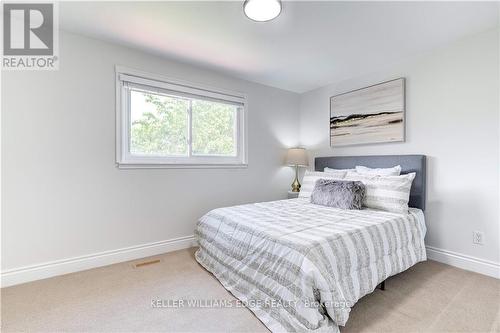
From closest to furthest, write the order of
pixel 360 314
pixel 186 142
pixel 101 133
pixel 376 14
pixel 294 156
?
1. pixel 360 314
2. pixel 376 14
3. pixel 101 133
4. pixel 186 142
5. pixel 294 156

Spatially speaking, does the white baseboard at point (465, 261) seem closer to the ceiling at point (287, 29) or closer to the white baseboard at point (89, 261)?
the ceiling at point (287, 29)

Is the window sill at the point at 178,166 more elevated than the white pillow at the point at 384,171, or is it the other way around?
the window sill at the point at 178,166

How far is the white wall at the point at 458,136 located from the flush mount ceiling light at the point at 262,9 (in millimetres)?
1896

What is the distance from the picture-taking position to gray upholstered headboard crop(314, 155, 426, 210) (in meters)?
2.62

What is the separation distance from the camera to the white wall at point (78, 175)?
2103 millimetres

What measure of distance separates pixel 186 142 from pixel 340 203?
1.94m

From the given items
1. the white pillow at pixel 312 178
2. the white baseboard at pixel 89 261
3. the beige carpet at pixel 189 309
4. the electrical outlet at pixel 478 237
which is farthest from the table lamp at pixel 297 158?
the electrical outlet at pixel 478 237

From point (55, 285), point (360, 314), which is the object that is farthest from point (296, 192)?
point (55, 285)

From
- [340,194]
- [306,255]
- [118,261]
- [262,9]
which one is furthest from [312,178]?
[118,261]

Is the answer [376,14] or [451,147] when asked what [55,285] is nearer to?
[376,14]

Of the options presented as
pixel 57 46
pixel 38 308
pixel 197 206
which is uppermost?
pixel 57 46

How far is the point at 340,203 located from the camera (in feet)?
8.25

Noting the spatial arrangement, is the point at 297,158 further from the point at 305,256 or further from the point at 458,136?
the point at 305,256

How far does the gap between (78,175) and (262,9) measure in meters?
2.23
